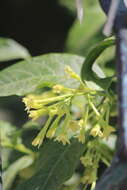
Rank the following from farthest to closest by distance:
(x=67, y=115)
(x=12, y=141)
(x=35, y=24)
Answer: (x=35, y=24) → (x=12, y=141) → (x=67, y=115)

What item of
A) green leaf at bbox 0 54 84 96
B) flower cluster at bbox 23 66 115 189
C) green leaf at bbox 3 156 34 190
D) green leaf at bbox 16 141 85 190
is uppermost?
green leaf at bbox 0 54 84 96

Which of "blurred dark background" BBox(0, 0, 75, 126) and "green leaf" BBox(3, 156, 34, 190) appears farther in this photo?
"blurred dark background" BBox(0, 0, 75, 126)

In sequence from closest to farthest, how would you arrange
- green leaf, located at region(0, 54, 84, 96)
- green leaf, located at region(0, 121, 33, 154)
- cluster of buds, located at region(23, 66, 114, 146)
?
cluster of buds, located at region(23, 66, 114, 146) < green leaf, located at region(0, 54, 84, 96) < green leaf, located at region(0, 121, 33, 154)

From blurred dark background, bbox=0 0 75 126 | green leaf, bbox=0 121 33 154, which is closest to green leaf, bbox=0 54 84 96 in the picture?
green leaf, bbox=0 121 33 154

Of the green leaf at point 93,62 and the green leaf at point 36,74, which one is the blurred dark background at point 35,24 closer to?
the green leaf at point 36,74

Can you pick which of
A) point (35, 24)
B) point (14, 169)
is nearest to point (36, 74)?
point (14, 169)

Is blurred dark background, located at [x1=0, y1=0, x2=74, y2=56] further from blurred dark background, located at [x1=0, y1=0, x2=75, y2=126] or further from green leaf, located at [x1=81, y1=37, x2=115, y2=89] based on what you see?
green leaf, located at [x1=81, y1=37, x2=115, y2=89]

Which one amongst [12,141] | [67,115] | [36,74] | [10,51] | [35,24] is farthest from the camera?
[35,24]

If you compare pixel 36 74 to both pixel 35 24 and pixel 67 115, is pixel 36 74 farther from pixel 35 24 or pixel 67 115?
pixel 35 24

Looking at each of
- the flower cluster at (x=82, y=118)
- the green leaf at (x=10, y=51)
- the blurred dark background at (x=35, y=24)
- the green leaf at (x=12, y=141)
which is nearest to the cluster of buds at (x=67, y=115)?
the flower cluster at (x=82, y=118)
